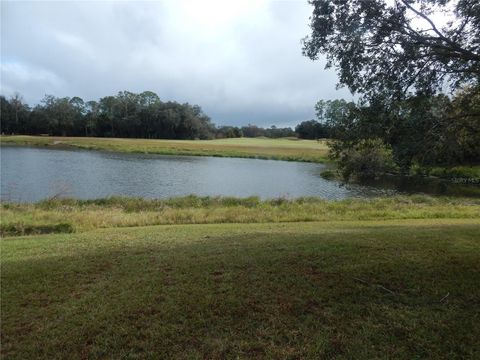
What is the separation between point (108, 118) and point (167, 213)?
107084 mm

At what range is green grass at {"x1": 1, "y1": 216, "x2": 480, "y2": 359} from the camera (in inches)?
174

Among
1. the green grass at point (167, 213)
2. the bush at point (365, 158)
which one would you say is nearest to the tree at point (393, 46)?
the bush at point (365, 158)

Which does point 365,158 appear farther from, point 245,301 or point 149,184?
point 149,184

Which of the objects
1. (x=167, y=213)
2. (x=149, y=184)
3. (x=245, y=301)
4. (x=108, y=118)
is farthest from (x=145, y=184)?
(x=108, y=118)

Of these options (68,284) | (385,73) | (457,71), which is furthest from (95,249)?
(457,71)

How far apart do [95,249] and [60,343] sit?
4.11 metres

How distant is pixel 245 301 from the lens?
5.39m

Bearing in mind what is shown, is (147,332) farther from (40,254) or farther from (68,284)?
(40,254)

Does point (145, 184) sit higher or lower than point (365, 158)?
lower

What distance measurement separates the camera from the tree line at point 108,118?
111m

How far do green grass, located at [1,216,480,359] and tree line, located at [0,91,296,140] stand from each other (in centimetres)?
10792

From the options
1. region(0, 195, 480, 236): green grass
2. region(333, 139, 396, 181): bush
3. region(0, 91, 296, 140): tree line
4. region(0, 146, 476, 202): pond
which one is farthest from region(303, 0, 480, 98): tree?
region(0, 91, 296, 140): tree line

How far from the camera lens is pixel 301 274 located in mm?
6422

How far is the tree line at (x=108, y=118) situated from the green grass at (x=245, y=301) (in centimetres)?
10792
